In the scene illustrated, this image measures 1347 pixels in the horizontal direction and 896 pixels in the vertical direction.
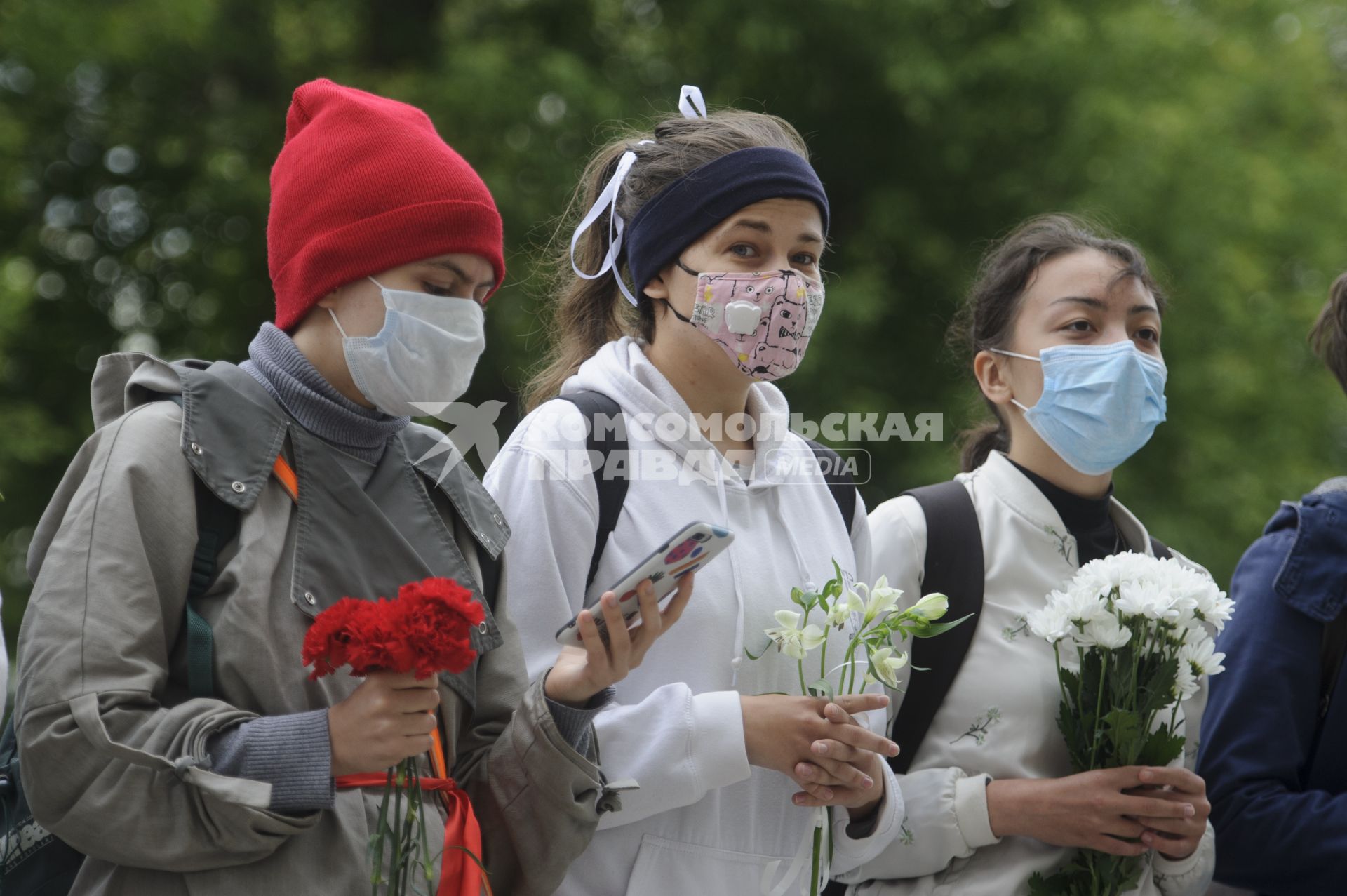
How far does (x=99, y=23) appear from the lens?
1087cm

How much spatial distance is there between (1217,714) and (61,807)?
319 cm

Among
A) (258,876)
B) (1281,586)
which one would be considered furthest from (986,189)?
(258,876)

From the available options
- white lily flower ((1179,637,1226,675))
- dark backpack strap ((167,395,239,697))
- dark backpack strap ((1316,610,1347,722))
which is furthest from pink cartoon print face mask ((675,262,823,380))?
dark backpack strap ((1316,610,1347,722))

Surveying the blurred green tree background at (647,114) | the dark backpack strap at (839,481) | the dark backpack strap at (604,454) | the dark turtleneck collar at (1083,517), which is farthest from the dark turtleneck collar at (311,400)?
the blurred green tree background at (647,114)

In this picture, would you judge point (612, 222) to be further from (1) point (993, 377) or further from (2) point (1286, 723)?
(2) point (1286, 723)

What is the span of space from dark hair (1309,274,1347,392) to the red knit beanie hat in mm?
3035

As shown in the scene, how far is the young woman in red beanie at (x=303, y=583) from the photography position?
2.69m

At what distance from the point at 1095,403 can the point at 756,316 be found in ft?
4.09

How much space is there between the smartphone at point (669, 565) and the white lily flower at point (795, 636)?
0.34 metres

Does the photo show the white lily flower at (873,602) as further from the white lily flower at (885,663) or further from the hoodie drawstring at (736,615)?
the hoodie drawstring at (736,615)

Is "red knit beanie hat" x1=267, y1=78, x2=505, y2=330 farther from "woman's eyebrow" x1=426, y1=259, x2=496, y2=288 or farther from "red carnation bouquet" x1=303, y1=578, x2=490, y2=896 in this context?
"red carnation bouquet" x1=303, y1=578, x2=490, y2=896

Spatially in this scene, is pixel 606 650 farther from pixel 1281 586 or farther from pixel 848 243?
pixel 848 243

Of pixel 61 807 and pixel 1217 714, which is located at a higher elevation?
pixel 61 807

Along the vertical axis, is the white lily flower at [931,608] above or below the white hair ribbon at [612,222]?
below
